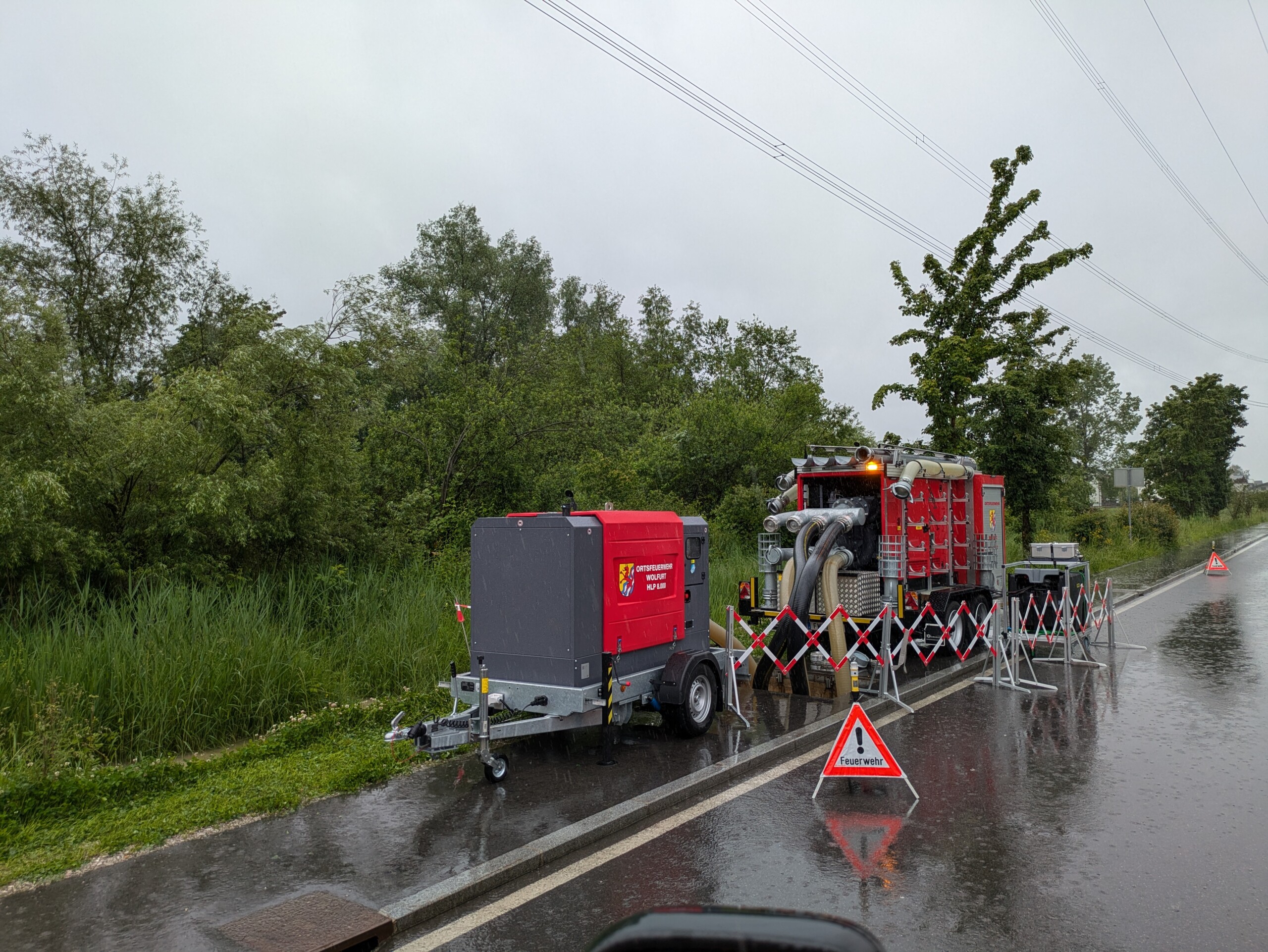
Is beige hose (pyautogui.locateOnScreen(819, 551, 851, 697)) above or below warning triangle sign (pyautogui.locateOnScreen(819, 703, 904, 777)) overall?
above

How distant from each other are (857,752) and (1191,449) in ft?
181

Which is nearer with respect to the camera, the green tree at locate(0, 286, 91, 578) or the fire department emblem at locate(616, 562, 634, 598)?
the fire department emblem at locate(616, 562, 634, 598)

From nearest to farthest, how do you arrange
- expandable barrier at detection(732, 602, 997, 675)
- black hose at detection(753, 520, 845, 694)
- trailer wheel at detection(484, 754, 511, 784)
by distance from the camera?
1. trailer wheel at detection(484, 754, 511, 784)
2. expandable barrier at detection(732, 602, 997, 675)
3. black hose at detection(753, 520, 845, 694)

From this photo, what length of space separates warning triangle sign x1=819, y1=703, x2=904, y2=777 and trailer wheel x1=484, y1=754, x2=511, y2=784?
101 inches

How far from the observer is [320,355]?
1205 centimetres

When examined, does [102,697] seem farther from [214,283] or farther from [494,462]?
[214,283]

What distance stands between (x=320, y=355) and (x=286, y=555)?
283cm

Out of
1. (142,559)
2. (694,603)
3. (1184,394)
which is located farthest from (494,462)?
(1184,394)

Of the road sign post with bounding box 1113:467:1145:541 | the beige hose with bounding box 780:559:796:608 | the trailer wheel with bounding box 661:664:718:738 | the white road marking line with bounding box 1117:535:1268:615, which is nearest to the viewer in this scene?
the trailer wheel with bounding box 661:664:718:738

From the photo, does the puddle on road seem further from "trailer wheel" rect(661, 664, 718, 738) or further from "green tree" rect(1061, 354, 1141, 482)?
"green tree" rect(1061, 354, 1141, 482)

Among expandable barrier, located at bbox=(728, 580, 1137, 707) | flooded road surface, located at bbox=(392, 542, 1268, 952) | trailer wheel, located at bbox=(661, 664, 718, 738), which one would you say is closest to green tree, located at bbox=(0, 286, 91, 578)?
trailer wheel, located at bbox=(661, 664, 718, 738)

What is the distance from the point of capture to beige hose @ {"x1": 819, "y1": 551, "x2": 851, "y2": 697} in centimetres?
1023

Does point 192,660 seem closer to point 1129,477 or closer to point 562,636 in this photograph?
point 562,636

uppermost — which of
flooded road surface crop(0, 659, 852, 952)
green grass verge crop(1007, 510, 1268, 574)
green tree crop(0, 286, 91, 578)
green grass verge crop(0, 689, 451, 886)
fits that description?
green tree crop(0, 286, 91, 578)
